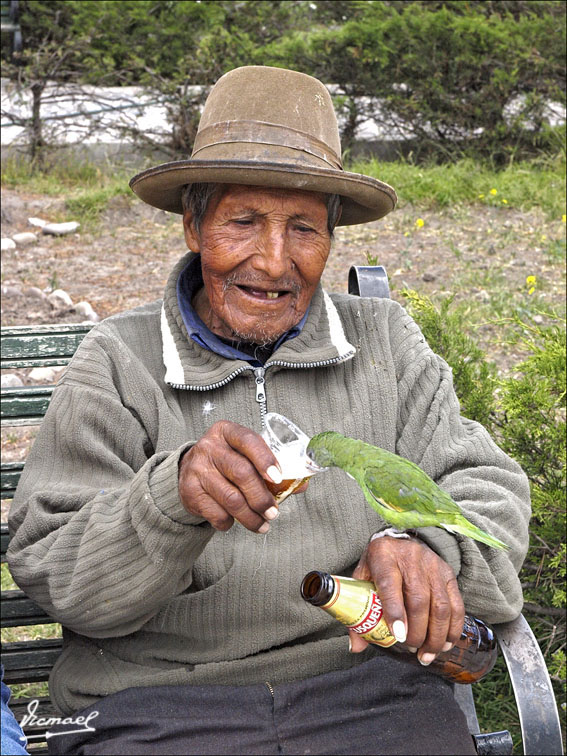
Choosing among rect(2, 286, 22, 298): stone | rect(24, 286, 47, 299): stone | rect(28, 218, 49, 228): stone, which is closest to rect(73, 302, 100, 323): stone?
rect(24, 286, 47, 299): stone

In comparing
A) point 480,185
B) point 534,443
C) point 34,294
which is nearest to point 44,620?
point 534,443

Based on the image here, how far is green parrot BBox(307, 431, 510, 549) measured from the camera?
86.5 inches

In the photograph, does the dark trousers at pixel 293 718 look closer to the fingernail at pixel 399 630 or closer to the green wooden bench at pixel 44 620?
the green wooden bench at pixel 44 620

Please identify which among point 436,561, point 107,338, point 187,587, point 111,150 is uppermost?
point 107,338

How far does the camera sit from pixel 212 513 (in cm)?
216

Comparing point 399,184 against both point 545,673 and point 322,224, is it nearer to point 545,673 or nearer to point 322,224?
point 322,224

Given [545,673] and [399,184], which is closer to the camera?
[545,673]

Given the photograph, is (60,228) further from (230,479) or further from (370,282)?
(230,479)

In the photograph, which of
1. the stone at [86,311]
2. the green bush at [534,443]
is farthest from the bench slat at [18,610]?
the stone at [86,311]

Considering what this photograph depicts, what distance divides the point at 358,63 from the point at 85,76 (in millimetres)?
2646

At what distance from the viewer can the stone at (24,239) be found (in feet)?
23.5

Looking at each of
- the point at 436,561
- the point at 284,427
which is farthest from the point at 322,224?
the point at 436,561

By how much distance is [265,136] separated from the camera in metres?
2.82

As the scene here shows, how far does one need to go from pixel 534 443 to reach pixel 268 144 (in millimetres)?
1596
